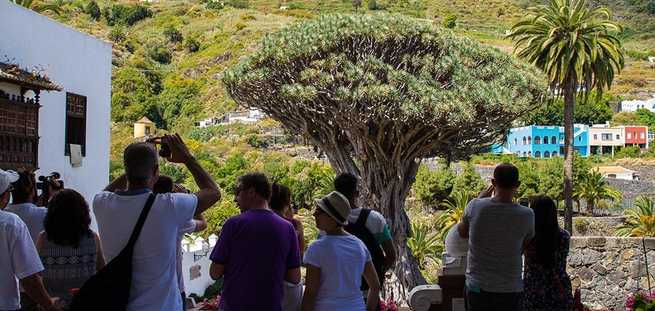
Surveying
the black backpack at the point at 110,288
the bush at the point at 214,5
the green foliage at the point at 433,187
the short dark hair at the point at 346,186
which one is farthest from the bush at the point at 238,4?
the black backpack at the point at 110,288

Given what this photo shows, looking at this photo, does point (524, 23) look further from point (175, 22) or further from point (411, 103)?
point (175, 22)

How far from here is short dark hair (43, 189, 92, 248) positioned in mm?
4238

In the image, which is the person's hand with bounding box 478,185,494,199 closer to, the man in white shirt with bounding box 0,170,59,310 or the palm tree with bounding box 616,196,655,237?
the man in white shirt with bounding box 0,170,59,310

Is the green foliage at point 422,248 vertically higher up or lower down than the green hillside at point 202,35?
lower down

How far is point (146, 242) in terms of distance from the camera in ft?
11.6

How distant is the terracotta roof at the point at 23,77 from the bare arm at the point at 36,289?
23.1ft

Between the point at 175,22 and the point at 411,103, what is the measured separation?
97538 mm

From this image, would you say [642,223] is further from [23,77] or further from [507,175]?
[507,175]

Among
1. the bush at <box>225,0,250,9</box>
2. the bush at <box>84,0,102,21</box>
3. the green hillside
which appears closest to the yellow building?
the green hillside

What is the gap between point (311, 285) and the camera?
4082 mm

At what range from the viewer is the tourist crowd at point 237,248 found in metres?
3.55

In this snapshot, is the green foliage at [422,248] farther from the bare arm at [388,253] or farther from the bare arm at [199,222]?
the bare arm at [199,222]

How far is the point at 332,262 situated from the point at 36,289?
1447mm

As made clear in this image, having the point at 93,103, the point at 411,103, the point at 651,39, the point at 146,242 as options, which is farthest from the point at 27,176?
the point at 651,39
